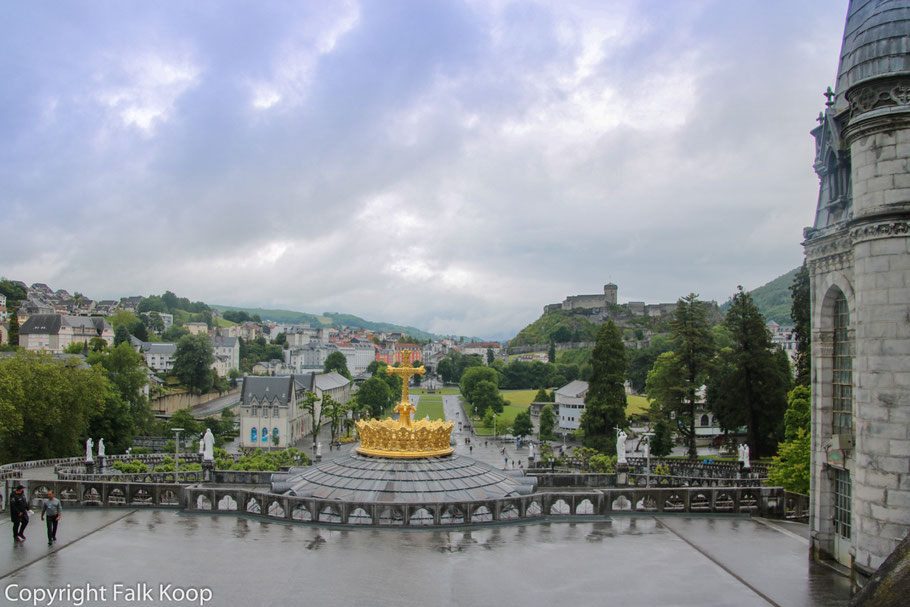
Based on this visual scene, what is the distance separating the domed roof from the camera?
14.4 metres

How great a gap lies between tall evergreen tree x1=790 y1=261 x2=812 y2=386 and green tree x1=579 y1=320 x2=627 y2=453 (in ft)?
47.9

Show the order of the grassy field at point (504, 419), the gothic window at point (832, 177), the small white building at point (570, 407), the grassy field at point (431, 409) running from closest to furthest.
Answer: the gothic window at point (832, 177), the small white building at point (570, 407), the grassy field at point (504, 419), the grassy field at point (431, 409)

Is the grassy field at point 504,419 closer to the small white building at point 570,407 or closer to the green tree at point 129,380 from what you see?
the small white building at point 570,407

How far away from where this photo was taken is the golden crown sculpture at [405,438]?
22703 millimetres

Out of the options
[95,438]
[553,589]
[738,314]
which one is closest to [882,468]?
[553,589]

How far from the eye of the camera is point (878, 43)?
48.2ft

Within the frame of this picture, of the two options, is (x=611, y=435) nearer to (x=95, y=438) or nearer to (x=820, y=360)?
(x=820, y=360)

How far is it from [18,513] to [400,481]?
35.0ft

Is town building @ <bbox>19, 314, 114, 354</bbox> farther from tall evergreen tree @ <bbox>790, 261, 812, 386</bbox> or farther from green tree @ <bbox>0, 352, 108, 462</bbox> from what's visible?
tall evergreen tree @ <bbox>790, 261, 812, 386</bbox>

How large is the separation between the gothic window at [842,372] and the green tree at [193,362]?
120m

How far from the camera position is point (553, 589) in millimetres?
14617

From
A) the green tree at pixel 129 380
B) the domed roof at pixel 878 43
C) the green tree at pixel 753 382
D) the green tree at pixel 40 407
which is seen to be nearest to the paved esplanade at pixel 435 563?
the domed roof at pixel 878 43

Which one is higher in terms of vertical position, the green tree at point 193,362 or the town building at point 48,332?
the town building at point 48,332

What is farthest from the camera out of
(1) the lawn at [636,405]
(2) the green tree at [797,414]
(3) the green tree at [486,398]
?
(3) the green tree at [486,398]
